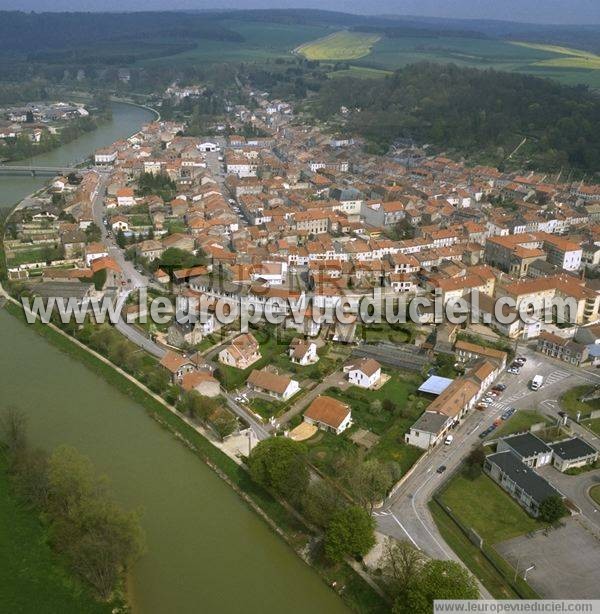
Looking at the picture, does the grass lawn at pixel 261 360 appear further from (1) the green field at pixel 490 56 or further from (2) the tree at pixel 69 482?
(1) the green field at pixel 490 56

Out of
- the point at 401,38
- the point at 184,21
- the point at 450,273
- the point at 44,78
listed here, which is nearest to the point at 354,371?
the point at 450,273

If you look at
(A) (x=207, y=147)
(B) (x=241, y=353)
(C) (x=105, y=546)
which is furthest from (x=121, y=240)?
(A) (x=207, y=147)

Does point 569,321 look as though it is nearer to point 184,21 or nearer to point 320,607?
point 320,607

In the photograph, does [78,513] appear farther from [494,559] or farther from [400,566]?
[494,559]

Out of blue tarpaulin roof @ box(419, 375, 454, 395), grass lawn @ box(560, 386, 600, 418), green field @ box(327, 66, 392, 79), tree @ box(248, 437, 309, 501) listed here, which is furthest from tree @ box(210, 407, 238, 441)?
green field @ box(327, 66, 392, 79)

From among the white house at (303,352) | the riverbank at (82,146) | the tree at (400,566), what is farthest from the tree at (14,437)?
the riverbank at (82,146)

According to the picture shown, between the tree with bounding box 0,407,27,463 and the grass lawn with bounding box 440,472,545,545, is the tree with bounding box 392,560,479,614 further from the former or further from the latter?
the tree with bounding box 0,407,27,463
